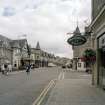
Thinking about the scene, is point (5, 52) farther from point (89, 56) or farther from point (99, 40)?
point (99, 40)

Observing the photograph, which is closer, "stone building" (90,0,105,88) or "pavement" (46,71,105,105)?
"pavement" (46,71,105,105)

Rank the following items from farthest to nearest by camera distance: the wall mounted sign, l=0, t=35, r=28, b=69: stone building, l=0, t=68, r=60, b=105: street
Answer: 1. l=0, t=35, r=28, b=69: stone building
2. the wall mounted sign
3. l=0, t=68, r=60, b=105: street

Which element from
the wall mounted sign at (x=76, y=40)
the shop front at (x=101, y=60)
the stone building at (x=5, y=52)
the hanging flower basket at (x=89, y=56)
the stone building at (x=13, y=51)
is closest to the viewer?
the shop front at (x=101, y=60)

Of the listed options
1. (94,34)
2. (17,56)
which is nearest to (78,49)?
(17,56)

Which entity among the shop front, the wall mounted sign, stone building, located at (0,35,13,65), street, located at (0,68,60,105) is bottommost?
street, located at (0,68,60,105)

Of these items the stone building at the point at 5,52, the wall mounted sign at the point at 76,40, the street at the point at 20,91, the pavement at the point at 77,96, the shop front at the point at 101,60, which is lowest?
the street at the point at 20,91

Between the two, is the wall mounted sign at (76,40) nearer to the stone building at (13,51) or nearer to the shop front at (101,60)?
the shop front at (101,60)

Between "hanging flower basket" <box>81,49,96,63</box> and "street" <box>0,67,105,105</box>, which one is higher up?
"hanging flower basket" <box>81,49,96,63</box>

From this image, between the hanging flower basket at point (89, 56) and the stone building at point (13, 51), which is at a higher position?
the stone building at point (13, 51)

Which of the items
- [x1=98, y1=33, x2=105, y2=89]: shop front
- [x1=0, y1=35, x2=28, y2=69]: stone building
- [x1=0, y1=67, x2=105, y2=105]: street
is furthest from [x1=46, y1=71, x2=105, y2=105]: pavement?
[x1=0, y1=35, x2=28, y2=69]: stone building

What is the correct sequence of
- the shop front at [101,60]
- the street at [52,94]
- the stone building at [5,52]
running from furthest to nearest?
the stone building at [5,52] < the shop front at [101,60] < the street at [52,94]

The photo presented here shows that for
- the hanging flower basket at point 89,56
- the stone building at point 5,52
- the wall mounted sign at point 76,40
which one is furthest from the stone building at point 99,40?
the stone building at point 5,52

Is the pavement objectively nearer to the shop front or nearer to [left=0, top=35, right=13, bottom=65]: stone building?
the shop front

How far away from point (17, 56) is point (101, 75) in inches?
2963
